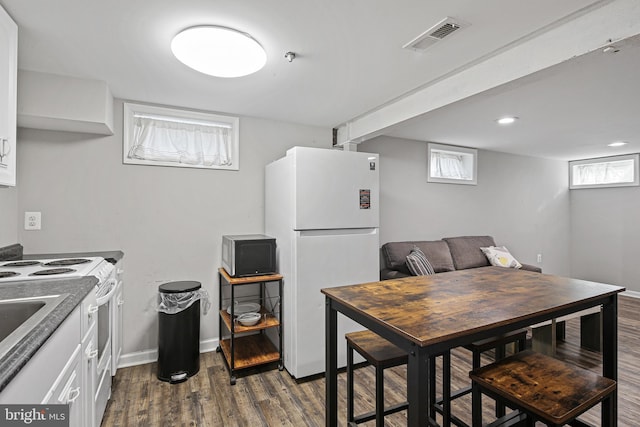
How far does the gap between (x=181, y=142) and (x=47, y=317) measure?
87.1 inches

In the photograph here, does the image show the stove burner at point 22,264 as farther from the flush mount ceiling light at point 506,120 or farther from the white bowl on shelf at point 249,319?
the flush mount ceiling light at point 506,120

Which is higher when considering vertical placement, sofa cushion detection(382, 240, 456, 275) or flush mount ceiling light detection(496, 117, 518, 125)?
flush mount ceiling light detection(496, 117, 518, 125)

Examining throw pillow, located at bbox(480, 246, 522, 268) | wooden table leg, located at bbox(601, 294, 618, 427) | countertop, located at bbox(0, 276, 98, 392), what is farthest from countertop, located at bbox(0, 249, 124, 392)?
throw pillow, located at bbox(480, 246, 522, 268)

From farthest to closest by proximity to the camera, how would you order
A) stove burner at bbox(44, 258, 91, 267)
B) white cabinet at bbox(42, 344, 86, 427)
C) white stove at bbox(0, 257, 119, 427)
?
stove burner at bbox(44, 258, 91, 267)
white stove at bbox(0, 257, 119, 427)
white cabinet at bbox(42, 344, 86, 427)

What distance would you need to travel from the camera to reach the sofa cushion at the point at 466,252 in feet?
13.9

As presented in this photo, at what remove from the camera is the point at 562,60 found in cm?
156

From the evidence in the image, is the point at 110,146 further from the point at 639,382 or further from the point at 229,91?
the point at 639,382

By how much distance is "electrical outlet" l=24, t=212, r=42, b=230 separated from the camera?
2.44 metres

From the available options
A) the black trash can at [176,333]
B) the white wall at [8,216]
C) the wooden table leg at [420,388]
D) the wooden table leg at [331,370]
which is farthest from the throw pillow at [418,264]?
the white wall at [8,216]

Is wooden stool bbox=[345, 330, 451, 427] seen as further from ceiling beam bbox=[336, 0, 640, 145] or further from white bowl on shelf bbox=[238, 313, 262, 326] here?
ceiling beam bbox=[336, 0, 640, 145]

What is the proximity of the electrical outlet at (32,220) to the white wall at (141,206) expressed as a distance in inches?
1.2

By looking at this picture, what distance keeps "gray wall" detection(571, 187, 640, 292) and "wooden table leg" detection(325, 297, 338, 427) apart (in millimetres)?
5940

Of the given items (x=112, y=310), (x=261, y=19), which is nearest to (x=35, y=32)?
(x=261, y=19)

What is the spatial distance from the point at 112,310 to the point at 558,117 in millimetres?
4281
